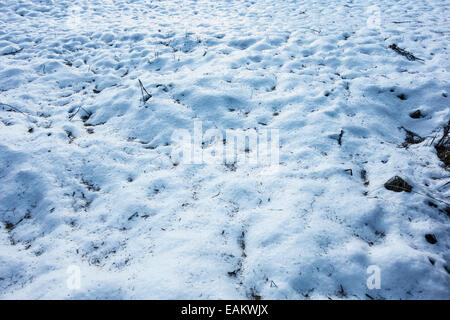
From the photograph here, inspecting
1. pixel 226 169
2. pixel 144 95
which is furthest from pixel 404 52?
pixel 144 95

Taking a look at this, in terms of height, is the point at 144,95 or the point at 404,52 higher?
the point at 404,52

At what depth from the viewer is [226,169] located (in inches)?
124

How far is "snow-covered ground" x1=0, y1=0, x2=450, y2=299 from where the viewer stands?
2195 mm

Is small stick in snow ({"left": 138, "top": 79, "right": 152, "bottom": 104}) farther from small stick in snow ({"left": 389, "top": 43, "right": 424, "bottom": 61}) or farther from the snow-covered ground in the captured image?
small stick in snow ({"left": 389, "top": 43, "right": 424, "bottom": 61})

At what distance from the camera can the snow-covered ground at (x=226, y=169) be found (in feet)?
7.20

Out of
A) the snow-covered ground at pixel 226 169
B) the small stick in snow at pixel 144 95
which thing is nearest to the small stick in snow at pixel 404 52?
the snow-covered ground at pixel 226 169

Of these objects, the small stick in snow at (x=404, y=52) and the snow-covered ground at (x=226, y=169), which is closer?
the snow-covered ground at (x=226, y=169)

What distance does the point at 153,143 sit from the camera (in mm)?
3539

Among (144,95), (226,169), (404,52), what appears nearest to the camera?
(226,169)

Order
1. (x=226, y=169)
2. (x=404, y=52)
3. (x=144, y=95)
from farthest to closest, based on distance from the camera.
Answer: (x=404, y=52), (x=144, y=95), (x=226, y=169)

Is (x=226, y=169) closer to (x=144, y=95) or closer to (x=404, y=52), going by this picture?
(x=144, y=95)

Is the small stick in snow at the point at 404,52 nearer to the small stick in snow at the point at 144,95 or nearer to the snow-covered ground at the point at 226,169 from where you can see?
the snow-covered ground at the point at 226,169

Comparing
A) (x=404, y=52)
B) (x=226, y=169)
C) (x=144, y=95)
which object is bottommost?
(x=226, y=169)

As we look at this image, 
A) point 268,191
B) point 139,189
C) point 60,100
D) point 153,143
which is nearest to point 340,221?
point 268,191
